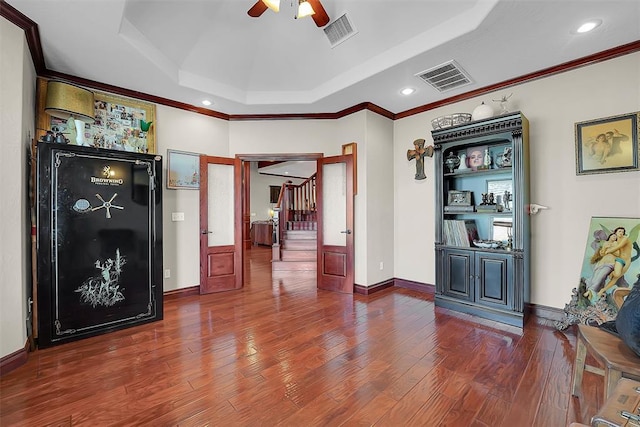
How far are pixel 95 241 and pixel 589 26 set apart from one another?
206 inches

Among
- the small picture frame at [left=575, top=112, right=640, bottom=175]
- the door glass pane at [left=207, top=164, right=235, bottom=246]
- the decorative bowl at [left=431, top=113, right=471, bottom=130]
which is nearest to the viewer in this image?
Result: the small picture frame at [left=575, top=112, right=640, bottom=175]

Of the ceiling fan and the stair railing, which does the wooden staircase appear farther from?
the ceiling fan

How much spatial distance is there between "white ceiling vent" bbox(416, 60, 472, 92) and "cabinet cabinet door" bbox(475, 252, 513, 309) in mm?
2201

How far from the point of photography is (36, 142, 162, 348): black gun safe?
2.59 meters

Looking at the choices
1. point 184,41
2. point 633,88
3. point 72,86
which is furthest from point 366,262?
point 72,86

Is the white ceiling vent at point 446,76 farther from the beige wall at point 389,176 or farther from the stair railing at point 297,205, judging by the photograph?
the stair railing at point 297,205

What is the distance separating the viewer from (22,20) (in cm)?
229

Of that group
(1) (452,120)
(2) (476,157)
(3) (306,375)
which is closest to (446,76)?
(1) (452,120)

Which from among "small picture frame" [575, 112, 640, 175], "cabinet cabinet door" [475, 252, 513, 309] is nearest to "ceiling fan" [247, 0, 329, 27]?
"small picture frame" [575, 112, 640, 175]

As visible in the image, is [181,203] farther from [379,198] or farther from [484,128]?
[484,128]

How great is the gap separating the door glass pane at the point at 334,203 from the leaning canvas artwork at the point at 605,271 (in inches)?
112

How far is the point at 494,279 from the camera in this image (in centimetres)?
323

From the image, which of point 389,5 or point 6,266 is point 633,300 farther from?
point 6,266

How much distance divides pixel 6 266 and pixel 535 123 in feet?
18.2
